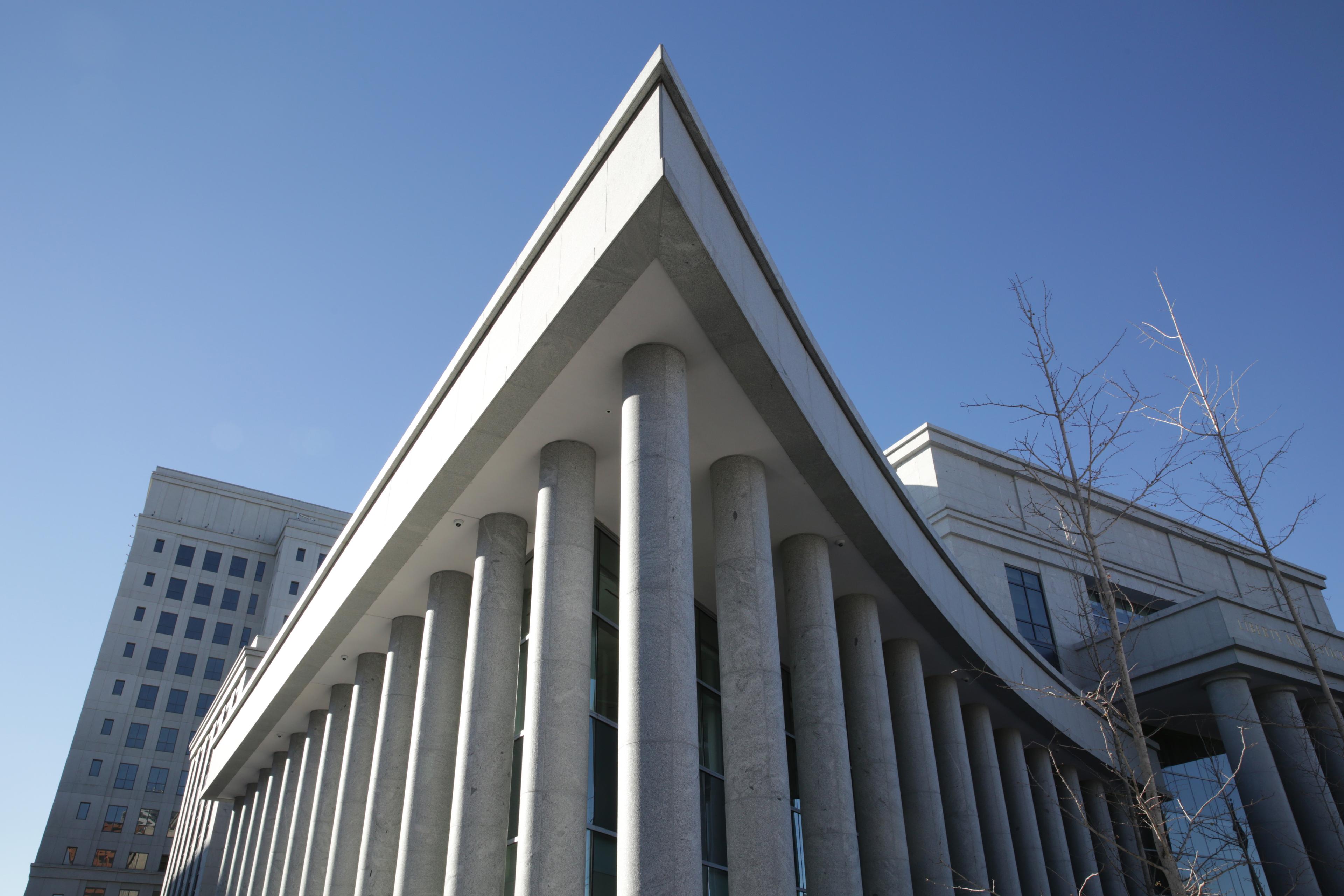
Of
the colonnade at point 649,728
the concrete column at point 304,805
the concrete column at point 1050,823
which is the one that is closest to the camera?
the colonnade at point 649,728

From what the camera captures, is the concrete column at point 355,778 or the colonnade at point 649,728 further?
the concrete column at point 355,778

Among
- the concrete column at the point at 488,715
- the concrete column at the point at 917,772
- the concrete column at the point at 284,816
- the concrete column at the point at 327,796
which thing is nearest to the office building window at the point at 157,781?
the concrete column at the point at 284,816

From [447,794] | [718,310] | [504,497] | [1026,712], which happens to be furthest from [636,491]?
[1026,712]

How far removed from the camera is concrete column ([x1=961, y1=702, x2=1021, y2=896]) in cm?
2145

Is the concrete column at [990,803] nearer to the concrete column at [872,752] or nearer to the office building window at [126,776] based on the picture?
the concrete column at [872,752]

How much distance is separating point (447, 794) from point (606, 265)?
32.4ft

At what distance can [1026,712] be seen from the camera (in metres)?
25.9

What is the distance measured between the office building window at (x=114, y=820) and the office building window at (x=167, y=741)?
4316 millimetres

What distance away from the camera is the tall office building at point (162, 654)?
62.8 meters

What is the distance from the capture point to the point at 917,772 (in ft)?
60.9

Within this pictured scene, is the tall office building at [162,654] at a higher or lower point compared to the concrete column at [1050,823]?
higher

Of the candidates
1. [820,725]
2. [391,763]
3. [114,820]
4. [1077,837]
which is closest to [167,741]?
[114,820]

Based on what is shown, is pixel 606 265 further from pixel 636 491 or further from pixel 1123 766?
pixel 1123 766

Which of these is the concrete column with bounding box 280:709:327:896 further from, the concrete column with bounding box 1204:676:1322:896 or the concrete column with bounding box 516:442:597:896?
the concrete column with bounding box 1204:676:1322:896
